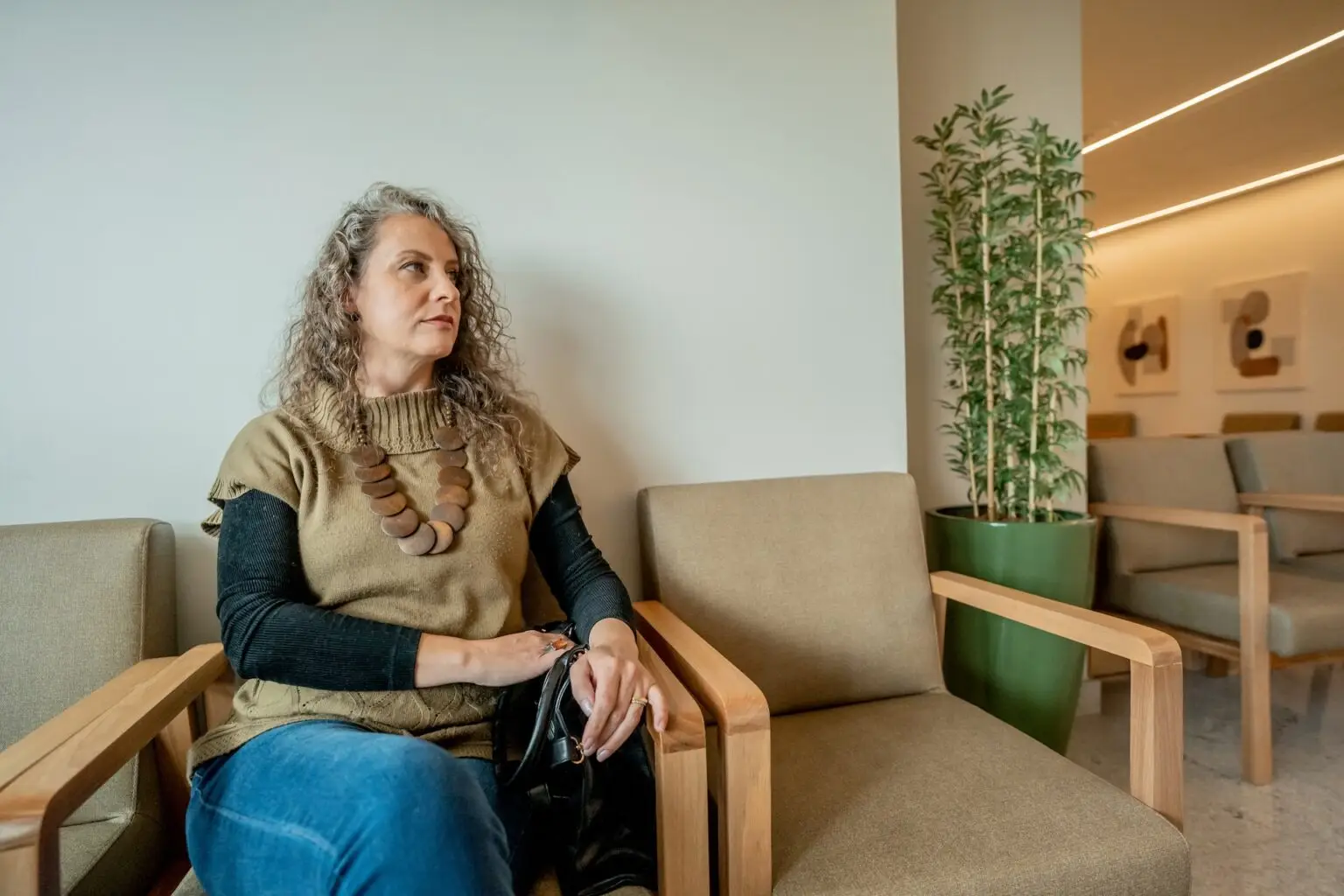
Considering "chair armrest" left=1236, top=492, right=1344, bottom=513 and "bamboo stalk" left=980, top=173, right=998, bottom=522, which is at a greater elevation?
"bamboo stalk" left=980, top=173, right=998, bottom=522

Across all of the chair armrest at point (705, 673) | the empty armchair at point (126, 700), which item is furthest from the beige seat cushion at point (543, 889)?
the chair armrest at point (705, 673)

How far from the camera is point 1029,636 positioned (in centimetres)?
172

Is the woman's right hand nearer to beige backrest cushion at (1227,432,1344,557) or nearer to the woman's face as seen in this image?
the woman's face

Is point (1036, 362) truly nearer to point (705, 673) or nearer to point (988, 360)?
point (988, 360)

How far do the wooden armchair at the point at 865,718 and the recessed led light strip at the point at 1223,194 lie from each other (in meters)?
4.40

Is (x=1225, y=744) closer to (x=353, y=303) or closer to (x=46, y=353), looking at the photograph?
(x=353, y=303)

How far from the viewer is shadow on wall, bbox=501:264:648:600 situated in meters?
1.59

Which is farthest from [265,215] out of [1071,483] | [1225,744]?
[1225,744]

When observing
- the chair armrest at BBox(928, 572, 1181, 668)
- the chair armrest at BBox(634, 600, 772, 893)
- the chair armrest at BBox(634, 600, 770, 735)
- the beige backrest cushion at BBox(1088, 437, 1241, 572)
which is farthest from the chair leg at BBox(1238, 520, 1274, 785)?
the chair armrest at BBox(634, 600, 772, 893)

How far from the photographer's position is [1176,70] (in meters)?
3.12

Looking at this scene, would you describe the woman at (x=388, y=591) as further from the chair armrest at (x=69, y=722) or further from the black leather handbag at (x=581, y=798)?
the chair armrest at (x=69, y=722)

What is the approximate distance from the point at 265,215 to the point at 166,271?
206 mm

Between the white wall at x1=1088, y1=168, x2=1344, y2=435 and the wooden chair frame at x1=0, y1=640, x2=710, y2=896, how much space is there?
202 inches

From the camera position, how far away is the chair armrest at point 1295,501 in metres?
2.36
